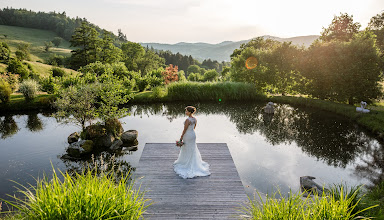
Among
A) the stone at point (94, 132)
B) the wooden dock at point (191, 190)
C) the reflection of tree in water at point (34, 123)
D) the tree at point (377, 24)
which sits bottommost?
→ the reflection of tree in water at point (34, 123)

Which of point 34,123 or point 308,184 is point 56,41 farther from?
point 308,184

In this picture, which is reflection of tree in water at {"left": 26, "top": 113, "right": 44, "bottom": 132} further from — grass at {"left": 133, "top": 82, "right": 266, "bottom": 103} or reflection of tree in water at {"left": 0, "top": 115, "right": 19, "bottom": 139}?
grass at {"left": 133, "top": 82, "right": 266, "bottom": 103}

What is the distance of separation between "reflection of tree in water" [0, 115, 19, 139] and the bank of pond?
61 mm

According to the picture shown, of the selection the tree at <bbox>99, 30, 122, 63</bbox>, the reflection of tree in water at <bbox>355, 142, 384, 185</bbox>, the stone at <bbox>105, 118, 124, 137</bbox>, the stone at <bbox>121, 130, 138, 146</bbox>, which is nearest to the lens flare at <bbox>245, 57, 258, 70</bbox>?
the reflection of tree in water at <bbox>355, 142, 384, 185</bbox>

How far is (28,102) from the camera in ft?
68.3

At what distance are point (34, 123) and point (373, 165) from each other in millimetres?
21877

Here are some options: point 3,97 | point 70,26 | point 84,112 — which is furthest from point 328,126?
point 70,26

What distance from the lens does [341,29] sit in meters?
29.3

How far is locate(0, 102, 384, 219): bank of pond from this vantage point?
9.38 metres

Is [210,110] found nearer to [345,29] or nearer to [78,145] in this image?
[78,145]

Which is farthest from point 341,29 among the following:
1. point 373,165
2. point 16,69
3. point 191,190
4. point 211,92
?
point 16,69

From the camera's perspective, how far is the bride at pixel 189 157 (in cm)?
820

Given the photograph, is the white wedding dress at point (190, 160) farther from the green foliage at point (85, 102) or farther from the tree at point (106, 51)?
the tree at point (106, 51)

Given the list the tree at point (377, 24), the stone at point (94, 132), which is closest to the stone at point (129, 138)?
the stone at point (94, 132)
